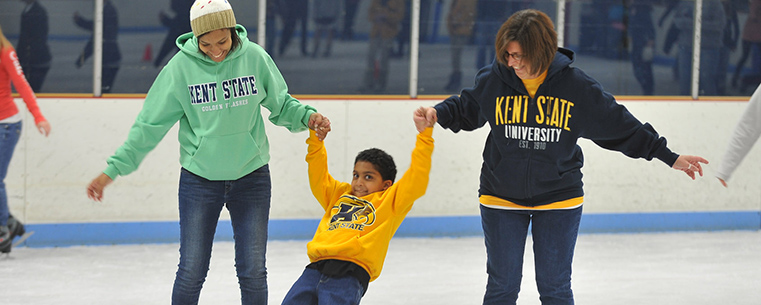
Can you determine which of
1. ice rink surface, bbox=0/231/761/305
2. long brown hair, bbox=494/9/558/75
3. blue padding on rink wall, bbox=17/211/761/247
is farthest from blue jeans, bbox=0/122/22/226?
long brown hair, bbox=494/9/558/75

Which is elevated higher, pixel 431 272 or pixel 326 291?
pixel 326 291

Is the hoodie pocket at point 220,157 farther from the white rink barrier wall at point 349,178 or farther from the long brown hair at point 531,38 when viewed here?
the white rink barrier wall at point 349,178

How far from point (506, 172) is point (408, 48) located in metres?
2.86

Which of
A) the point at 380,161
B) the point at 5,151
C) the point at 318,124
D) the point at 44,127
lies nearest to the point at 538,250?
the point at 380,161

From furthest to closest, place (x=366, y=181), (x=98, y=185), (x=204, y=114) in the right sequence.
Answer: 1. (x=366, y=181)
2. (x=204, y=114)
3. (x=98, y=185)

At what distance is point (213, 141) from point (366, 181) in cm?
57

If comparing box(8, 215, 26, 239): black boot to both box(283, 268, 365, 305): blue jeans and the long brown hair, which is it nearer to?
box(283, 268, 365, 305): blue jeans

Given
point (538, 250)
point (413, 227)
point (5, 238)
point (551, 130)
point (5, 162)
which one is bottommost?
point (413, 227)

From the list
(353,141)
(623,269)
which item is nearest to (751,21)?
(623,269)

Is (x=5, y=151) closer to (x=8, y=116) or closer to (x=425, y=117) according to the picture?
(x=8, y=116)

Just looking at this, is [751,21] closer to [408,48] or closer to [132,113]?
[408,48]

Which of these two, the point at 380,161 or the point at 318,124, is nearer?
the point at 318,124

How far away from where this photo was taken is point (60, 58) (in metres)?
4.79

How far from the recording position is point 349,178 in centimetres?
511
